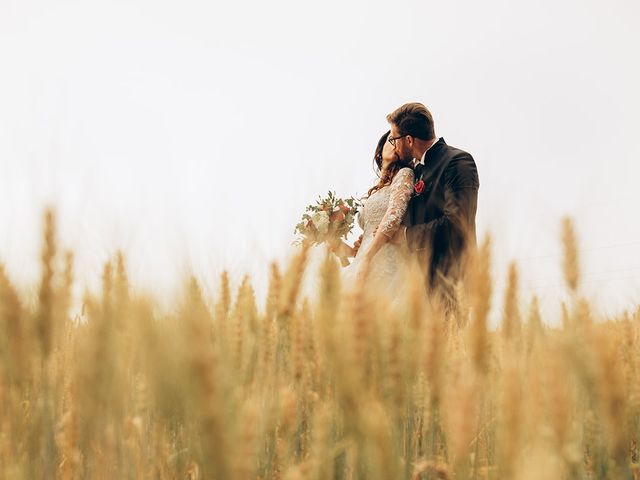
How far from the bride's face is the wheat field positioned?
351 cm

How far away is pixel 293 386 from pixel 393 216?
302cm

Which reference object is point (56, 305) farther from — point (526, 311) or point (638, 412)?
point (638, 412)

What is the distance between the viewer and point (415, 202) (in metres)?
4.34

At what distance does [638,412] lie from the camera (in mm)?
1331

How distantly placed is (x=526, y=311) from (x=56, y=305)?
106 cm

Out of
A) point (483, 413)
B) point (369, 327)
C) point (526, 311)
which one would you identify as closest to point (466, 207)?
point (526, 311)

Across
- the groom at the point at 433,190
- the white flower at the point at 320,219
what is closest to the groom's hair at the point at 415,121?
the groom at the point at 433,190

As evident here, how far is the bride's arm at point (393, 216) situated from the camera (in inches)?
165

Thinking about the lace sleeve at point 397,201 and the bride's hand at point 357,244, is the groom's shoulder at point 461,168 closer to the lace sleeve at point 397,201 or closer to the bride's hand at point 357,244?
the lace sleeve at point 397,201

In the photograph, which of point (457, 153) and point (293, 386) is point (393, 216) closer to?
point (457, 153)

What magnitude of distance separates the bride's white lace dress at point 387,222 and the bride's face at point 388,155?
24cm

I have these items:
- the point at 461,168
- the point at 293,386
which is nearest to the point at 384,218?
the point at 461,168

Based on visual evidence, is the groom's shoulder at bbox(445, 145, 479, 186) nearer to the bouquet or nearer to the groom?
the groom

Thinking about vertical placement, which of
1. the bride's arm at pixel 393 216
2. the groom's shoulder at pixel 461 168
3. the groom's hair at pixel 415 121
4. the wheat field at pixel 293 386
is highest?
the groom's hair at pixel 415 121
